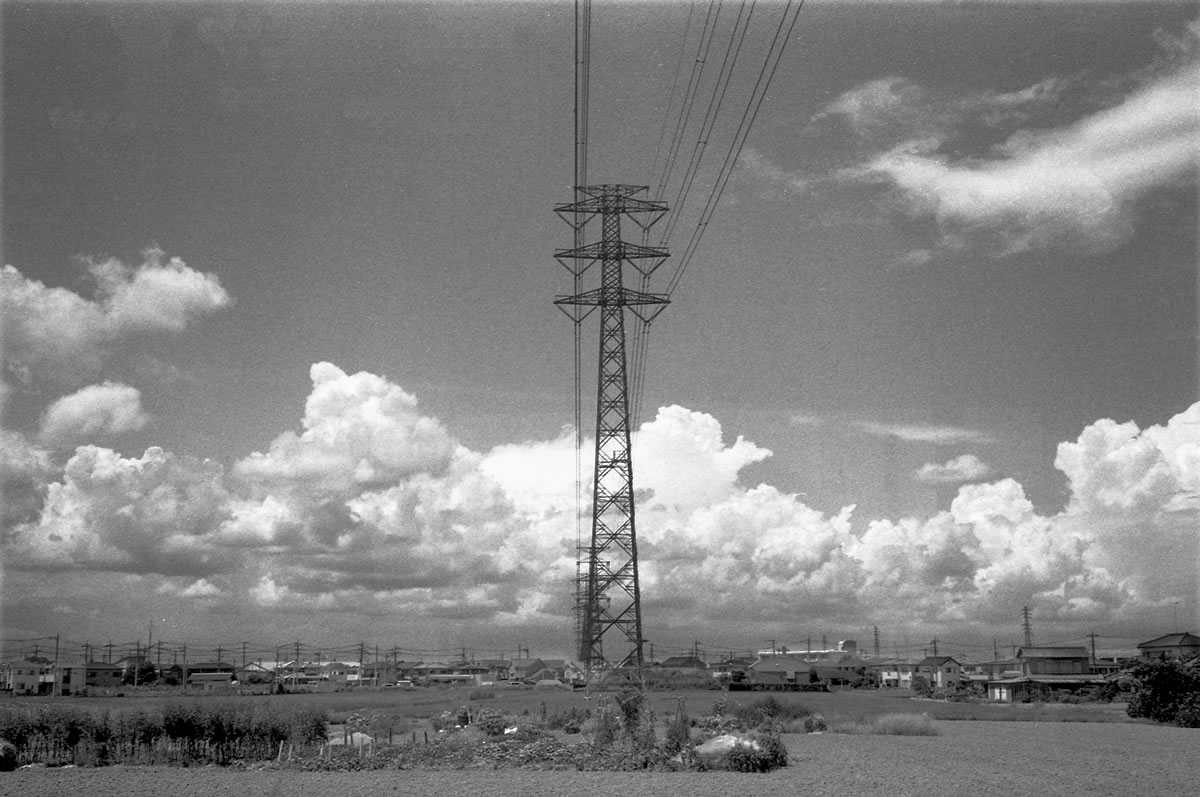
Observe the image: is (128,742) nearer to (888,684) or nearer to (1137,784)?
(1137,784)

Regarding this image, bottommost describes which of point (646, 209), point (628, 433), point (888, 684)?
point (888, 684)

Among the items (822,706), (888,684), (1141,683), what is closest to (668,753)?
(1141,683)

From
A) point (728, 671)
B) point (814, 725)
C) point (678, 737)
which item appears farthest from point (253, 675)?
point (678, 737)

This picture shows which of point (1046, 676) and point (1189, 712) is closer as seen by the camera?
point (1189, 712)

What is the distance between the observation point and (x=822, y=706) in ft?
268

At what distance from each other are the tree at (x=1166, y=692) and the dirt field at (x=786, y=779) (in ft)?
71.0

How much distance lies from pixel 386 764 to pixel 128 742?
30.0 feet

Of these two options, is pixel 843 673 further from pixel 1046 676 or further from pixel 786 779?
pixel 786 779

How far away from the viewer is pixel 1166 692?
208 ft

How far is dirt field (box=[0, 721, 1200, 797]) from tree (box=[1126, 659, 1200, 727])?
21.6 m

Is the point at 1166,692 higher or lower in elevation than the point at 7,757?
lower

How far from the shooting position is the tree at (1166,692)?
198ft

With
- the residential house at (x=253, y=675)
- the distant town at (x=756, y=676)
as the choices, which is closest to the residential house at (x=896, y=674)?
the distant town at (x=756, y=676)

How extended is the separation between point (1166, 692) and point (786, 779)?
4200 centimetres
